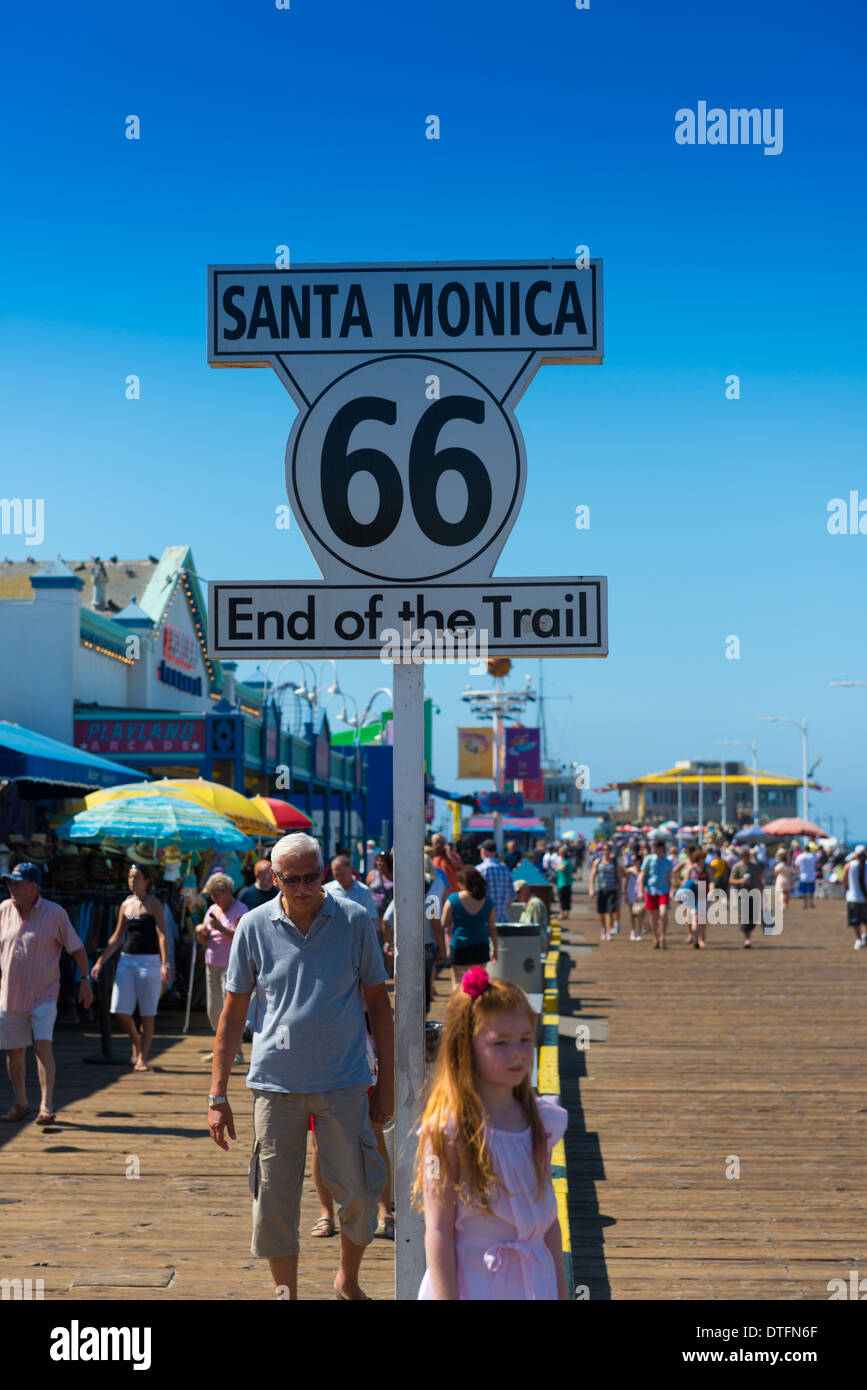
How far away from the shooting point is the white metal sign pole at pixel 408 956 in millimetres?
3840

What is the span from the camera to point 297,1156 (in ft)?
16.4

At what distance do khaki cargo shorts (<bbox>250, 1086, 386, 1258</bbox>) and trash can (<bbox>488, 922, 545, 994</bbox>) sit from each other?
9.33m

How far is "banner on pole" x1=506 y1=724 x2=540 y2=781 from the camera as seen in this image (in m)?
71.8

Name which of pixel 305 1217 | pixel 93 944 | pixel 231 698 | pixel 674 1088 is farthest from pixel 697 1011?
pixel 231 698

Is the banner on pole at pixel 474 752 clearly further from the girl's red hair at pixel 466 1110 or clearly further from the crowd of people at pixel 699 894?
the girl's red hair at pixel 466 1110

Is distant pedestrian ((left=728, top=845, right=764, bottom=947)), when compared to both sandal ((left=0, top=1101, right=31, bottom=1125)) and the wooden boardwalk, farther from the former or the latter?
sandal ((left=0, top=1101, right=31, bottom=1125))

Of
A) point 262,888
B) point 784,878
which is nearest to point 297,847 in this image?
point 262,888

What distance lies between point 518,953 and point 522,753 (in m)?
58.5

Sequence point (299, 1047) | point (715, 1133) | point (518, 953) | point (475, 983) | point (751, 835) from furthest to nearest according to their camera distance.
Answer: point (751, 835)
point (518, 953)
point (715, 1133)
point (299, 1047)
point (475, 983)

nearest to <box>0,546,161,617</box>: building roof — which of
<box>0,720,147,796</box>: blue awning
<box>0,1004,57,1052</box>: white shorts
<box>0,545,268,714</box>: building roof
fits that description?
<box>0,545,268,714</box>: building roof

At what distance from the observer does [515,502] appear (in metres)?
3.96

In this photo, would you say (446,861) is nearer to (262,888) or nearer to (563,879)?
(262,888)
